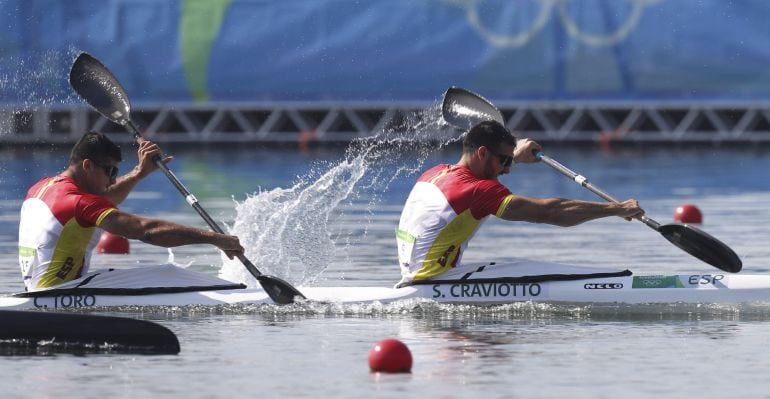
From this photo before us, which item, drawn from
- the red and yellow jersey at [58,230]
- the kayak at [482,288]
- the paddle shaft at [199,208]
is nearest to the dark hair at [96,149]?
the red and yellow jersey at [58,230]

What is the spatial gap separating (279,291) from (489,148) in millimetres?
1861

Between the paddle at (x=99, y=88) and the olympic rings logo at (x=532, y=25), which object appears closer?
the paddle at (x=99, y=88)

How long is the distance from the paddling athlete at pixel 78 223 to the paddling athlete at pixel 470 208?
1369 mm

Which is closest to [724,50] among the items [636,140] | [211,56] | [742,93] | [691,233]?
[742,93]

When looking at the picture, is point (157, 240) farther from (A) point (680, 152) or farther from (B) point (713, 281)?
(A) point (680, 152)

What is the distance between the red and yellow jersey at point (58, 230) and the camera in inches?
491

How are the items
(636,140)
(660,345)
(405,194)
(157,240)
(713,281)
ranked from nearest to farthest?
(660,345), (157,240), (713,281), (405,194), (636,140)

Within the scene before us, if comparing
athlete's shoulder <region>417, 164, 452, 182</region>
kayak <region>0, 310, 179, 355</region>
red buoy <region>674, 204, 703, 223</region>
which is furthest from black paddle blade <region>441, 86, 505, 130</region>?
red buoy <region>674, 204, 703, 223</region>

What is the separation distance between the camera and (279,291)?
1304cm

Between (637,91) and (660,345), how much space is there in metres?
26.5

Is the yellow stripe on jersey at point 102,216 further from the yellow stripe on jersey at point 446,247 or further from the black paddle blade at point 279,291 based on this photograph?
the yellow stripe on jersey at point 446,247

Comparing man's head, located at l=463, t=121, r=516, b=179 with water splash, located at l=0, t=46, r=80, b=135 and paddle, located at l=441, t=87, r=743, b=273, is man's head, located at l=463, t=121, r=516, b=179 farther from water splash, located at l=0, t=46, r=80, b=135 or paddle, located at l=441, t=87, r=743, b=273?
water splash, located at l=0, t=46, r=80, b=135

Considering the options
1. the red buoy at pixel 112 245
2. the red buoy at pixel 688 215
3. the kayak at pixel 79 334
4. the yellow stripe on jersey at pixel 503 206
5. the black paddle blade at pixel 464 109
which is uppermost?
the black paddle blade at pixel 464 109

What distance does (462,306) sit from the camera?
13.0m
